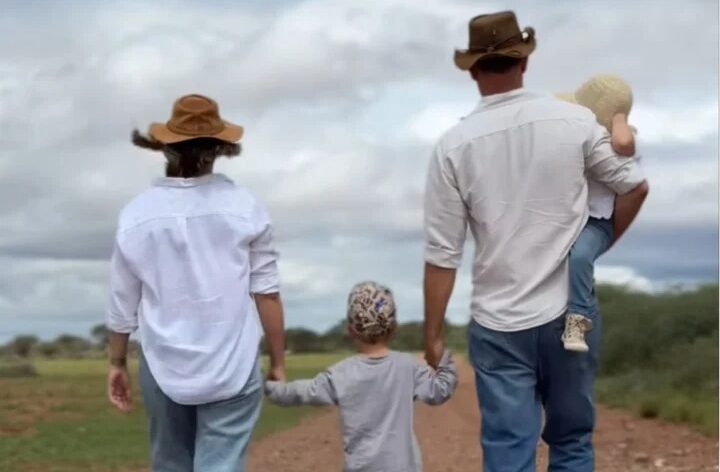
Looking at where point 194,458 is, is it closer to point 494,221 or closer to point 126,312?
point 126,312

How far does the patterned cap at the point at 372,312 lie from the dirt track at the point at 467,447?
22.3ft

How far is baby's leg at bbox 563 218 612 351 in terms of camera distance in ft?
17.3

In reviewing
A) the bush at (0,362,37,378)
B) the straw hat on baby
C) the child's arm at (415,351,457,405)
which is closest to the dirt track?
the child's arm at (415,351,457,405)

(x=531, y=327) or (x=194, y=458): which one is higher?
(x=531, y=327)

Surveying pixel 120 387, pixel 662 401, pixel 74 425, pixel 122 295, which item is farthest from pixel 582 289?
pixel 74 425

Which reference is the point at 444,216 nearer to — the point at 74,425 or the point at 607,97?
the point at 607,97

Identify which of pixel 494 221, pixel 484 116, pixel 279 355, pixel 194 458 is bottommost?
pixel 194 458

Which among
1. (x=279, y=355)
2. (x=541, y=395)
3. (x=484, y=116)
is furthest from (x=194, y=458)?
(x=484, y=116)

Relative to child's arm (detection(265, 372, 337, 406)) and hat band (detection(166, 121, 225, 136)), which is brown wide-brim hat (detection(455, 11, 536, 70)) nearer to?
hat band (detection(166, 121, 225, 136))

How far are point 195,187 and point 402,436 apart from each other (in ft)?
4.07

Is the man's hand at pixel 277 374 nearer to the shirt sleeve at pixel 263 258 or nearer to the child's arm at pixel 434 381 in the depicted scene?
the shirt sleeve at pixel 263 258

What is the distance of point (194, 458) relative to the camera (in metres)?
5.63

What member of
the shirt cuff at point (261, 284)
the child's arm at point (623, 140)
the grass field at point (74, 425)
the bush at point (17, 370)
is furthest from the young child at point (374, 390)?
the bush at point (17, 370)

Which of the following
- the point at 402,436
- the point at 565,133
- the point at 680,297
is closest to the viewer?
the point at 565,133
